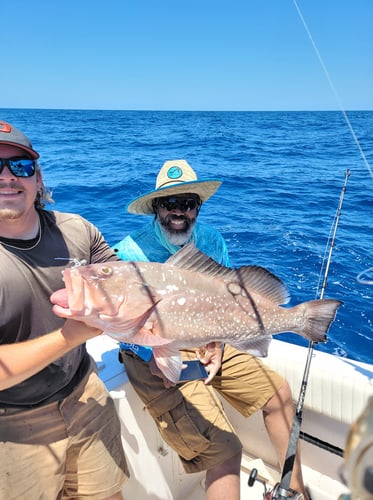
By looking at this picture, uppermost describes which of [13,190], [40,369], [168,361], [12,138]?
[12,138]

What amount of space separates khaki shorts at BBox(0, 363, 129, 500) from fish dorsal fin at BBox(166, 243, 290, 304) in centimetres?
94

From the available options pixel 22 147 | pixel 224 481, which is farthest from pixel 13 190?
pixel 224 481

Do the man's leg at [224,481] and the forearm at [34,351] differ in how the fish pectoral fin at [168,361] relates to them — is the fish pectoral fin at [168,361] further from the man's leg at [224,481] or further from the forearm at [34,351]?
the man's leg at [224,481]

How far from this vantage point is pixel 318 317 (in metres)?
2.34

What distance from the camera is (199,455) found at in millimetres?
2730

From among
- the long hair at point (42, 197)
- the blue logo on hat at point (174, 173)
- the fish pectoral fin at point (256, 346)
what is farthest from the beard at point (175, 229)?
the fish pectoral fin at point (256, 346)

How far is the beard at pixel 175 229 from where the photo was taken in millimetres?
3082

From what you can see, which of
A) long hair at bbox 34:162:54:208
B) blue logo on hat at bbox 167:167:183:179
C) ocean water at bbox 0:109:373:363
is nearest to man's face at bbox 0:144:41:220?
long hair at bbox 34:162:54:208

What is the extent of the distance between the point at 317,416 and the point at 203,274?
5.24ft

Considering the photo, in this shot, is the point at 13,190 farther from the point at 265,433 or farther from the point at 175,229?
the point at 265,433

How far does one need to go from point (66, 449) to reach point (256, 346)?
1195mm

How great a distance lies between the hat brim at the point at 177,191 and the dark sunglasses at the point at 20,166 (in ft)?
3.50

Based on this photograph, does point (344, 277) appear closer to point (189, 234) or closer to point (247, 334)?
point (189, 234)

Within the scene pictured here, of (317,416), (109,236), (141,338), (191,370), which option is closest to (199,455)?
(191,370)
